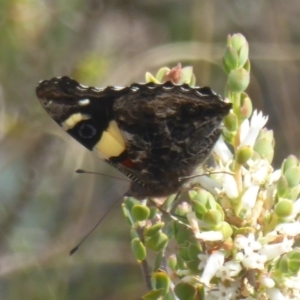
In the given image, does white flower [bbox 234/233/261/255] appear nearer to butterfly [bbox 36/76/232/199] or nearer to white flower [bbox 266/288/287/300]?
white flower [bbox 266/288/287/300]

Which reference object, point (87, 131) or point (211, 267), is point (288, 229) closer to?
point (211, 267)

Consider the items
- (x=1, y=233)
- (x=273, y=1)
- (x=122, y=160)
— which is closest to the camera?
(x=122, y=160)

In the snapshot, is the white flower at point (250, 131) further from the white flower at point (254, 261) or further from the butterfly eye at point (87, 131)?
the butterfly eye at point (87, 131)

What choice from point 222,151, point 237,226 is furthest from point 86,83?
point 237,226

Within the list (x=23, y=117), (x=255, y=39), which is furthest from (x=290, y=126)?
(x=23, y=117)

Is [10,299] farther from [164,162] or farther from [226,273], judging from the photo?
[226,273]
